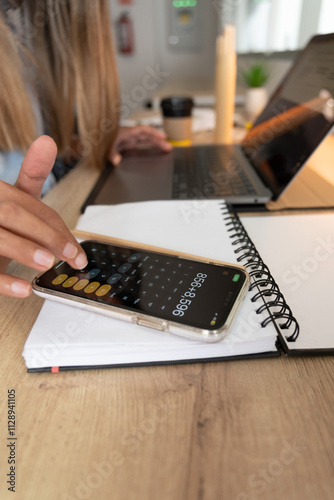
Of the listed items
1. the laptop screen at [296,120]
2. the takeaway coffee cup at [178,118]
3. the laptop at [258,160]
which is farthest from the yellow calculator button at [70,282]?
the takeaway coffee cup at [178,118]

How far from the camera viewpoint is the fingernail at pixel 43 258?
36 centimetres

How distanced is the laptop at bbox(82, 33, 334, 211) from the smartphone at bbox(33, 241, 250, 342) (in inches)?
10.6

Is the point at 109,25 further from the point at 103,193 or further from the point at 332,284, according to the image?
the point at 332,284

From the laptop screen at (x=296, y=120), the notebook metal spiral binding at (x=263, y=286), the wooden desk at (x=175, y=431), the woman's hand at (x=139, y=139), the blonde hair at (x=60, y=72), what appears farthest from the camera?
the woman's hand at (x=139, y=139)

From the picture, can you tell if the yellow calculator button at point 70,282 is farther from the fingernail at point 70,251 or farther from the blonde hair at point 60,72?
the blonde hair at point 60,72

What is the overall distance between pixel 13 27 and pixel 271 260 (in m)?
0.93

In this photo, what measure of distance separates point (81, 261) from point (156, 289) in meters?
0.09

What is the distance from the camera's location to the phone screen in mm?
352

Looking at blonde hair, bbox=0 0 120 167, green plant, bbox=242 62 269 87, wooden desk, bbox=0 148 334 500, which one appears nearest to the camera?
wooden desk, bbox=0 148 334 500

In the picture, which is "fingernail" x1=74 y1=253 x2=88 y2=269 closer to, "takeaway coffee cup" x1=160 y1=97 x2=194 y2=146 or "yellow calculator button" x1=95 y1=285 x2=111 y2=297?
"yellow calculator button" x1=95 y1=285 x2=111 y2=297

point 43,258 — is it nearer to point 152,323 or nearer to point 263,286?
point 152,323

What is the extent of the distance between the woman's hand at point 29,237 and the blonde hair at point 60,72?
47 cm

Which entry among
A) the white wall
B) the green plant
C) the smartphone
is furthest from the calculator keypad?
the white wall

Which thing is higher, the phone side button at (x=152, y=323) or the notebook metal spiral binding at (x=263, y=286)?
the phone side button at (x=152, y=323)
